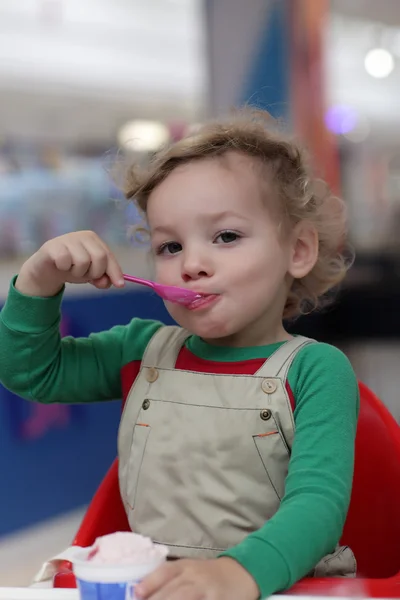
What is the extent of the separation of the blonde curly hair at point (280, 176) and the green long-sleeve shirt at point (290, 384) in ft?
0.57

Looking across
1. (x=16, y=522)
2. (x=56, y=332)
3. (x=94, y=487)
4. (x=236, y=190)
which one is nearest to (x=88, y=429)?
(x=94, y=487)

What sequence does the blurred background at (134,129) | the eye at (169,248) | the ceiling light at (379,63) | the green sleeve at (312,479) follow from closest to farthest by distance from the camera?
the green sleeve at (312,479)
the eye at (169,248)
the blurred background at (134,129)
the ceiling light at (379,63)

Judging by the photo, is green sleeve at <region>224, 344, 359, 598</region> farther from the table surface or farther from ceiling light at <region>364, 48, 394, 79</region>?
ceiling light at <region>364, 48, 394, 79</region>

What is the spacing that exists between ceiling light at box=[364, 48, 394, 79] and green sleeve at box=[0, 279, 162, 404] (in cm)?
333

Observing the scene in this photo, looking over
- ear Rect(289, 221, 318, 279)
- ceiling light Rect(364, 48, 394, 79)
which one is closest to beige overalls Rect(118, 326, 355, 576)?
ear Rect(289, 221, 318, 279)

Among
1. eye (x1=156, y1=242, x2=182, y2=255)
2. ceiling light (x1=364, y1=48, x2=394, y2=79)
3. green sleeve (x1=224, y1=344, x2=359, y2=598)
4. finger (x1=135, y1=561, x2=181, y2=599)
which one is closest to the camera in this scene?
finger (x1=135, y1=561, x2=181, y2=599)

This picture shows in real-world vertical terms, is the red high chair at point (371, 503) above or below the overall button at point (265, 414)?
Result: below

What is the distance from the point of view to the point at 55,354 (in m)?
1.03

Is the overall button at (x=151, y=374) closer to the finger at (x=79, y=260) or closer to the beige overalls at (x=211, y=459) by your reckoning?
the beige overalls at (x=211, y=459)

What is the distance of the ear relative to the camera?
3.36 feet

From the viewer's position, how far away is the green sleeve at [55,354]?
99 cm

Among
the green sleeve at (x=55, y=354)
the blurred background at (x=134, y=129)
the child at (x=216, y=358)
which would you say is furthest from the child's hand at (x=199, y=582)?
the blurred background at (x=134, y=129)

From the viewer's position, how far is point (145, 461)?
933mm

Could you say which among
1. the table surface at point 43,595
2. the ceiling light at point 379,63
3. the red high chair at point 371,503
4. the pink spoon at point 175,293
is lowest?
the red high chair at point 371,503
